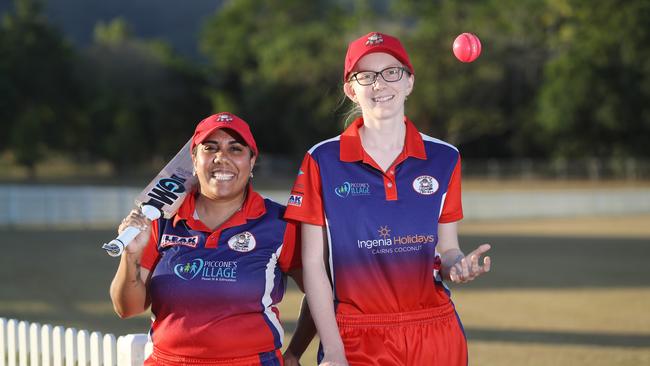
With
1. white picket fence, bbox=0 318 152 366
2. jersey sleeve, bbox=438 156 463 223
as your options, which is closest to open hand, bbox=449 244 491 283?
jersey sleeve, bbox=438 156 463 223

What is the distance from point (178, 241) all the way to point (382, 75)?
41.6 inches

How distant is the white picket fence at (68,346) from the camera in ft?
13.0

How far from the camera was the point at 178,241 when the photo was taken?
3.23 m

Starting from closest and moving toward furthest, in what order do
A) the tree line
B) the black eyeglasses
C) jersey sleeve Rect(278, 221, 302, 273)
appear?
the black eyeglasses < jersey sleeve Rect(278, 221, 302, 273) < the tree line

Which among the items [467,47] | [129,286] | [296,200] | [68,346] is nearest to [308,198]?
[296,200]

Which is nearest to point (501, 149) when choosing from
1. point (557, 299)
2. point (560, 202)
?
point (560, 202)

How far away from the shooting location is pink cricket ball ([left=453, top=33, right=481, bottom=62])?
11.4 ft

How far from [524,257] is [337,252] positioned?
1380cm

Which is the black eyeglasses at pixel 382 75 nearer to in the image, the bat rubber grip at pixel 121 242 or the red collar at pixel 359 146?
the red collar at pixel 359 146

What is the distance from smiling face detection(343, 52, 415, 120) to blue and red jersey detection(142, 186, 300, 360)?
1.92ft

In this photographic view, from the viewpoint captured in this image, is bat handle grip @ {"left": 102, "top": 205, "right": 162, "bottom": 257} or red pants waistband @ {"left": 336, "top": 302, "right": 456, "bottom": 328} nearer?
bat handle grip @ {"left": 102, "top": 205, "right": 162, "bottom": 257}

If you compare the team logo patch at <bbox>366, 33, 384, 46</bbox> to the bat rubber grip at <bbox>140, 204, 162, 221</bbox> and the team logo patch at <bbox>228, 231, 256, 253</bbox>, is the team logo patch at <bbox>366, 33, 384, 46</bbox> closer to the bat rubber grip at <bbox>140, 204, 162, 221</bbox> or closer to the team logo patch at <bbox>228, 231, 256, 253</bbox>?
the team logo patch at <bbox>228, 231, 256, 253</bbox>

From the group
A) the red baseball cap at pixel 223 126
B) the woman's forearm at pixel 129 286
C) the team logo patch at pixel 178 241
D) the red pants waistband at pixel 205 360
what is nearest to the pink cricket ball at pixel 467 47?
the red baseball cap at pixel 223 126

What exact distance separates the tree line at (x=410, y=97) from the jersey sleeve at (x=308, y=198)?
38.1m
